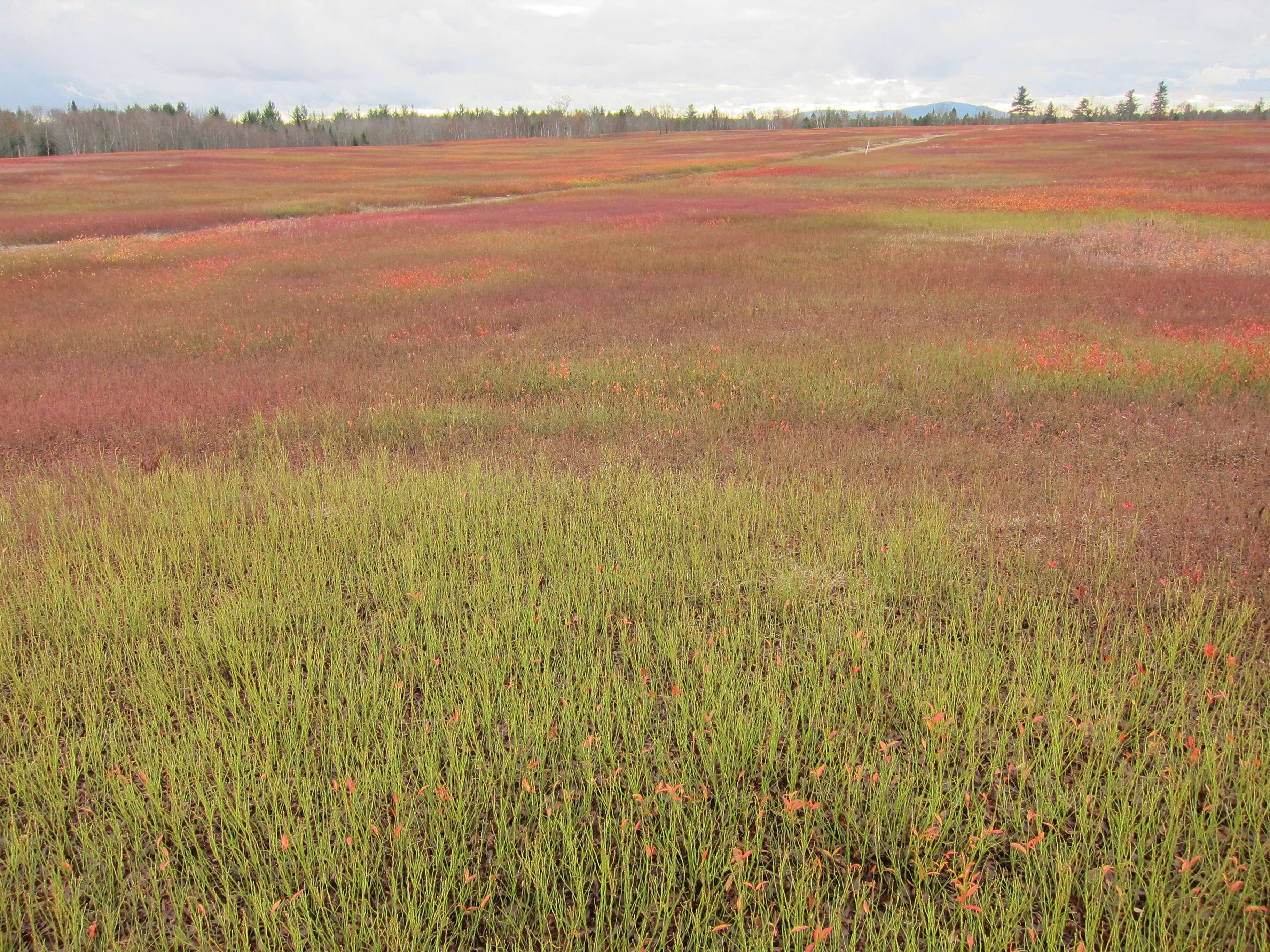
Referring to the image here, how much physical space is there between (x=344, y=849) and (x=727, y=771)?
1659 mm

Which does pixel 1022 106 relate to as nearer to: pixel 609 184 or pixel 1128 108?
pixel 1128 108

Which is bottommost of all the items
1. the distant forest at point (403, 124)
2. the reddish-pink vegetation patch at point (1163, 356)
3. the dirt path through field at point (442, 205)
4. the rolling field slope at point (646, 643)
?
the rolling field slope at point (646, 643)

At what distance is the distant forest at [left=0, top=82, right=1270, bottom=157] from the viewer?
95.2 m

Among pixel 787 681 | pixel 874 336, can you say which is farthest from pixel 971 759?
pixel 874 336

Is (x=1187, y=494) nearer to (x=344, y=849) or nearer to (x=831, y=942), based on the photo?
(x=831, y=942)

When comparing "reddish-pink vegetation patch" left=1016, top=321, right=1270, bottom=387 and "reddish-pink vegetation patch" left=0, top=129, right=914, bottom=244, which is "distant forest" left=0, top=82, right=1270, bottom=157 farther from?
"reddish-pink vegetation patch" left=1016, top=321, right=1270, bottom=387

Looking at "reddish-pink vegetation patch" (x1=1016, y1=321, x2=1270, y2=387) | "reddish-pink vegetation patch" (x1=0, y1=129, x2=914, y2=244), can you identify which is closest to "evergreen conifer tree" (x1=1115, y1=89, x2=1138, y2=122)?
"reddish-pink vegetation patch" (x1=0, y1=129, x2=914, y2=244)

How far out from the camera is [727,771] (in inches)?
127

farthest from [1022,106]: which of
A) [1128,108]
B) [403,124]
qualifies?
[403,124]

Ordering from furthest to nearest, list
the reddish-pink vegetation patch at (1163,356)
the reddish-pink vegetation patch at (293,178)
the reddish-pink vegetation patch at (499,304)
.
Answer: the reddish-pink vegetation patch at (293,178), the reddish-pink vegetation patch at (499,304), the reddish-pink vegetation patch at (1163,356)

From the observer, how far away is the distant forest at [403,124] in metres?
95.2

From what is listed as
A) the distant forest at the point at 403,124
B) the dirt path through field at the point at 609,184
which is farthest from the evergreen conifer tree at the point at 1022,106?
the dirt path through field at the point at 609,184

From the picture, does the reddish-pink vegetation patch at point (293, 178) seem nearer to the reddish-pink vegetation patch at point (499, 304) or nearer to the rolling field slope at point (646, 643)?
the reddish-pink vegetation patch at point (499, 304)

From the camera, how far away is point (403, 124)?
127125 millimetres
